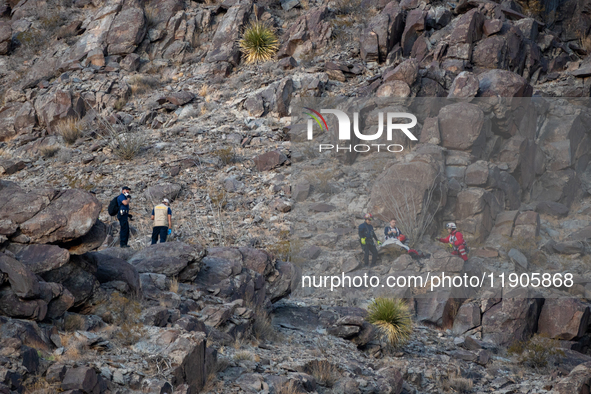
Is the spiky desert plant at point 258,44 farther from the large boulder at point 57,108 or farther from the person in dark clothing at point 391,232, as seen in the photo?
the person in dark clothing at point 391,232

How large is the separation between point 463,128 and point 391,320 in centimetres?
863

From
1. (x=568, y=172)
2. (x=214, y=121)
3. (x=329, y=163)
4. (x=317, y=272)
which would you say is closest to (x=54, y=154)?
(x=214, y=121)

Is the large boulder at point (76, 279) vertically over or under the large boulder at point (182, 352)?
over

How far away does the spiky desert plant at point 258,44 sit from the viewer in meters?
23.5

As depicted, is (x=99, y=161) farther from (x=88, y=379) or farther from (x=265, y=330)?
(x=88, y=379)

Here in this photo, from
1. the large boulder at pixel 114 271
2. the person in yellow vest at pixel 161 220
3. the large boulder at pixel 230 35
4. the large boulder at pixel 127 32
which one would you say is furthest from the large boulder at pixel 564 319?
the large boulder at pixel 127 32

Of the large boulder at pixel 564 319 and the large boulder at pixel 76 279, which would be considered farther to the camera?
the large boulder at pixel 564 319

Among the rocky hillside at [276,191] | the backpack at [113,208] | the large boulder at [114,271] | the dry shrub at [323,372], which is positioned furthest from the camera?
the backpack at [113,208]

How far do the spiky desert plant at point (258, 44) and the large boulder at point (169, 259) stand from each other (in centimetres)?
1526

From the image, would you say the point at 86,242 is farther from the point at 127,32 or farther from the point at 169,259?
the point at 127,32

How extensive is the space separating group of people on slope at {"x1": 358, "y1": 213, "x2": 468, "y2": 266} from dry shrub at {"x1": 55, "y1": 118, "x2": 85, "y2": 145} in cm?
1319

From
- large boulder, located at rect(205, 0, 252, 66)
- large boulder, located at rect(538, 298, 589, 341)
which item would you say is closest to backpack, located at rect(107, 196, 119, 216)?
large boulder, located at rect(538, 298, 589, 341)

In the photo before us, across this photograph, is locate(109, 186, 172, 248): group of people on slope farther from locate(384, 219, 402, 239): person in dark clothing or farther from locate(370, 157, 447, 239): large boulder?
locate(370, 157, 447, 239): large boulder

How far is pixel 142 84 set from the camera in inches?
921
